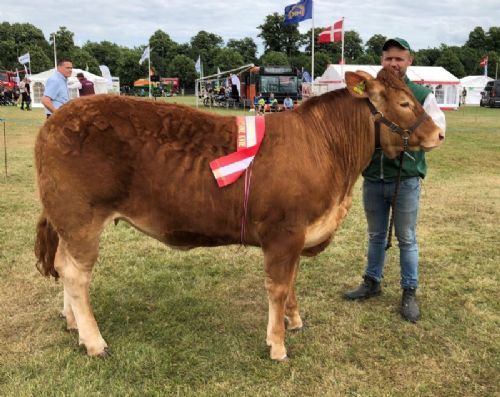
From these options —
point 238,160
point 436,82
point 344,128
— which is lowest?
point 238,160

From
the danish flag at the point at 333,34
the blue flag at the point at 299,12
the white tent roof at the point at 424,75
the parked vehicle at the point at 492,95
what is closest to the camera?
the blue flag at the point at 299,12

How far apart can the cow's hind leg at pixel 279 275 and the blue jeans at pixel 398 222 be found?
118 cm

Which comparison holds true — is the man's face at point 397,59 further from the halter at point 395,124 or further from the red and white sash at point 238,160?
the red and white sash at point 238,160

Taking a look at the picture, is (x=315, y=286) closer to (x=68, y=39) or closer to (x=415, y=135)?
(x=415, y=135)

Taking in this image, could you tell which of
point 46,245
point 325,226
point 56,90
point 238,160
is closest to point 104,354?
point 46,245

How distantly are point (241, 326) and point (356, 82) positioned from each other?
2.19 metres

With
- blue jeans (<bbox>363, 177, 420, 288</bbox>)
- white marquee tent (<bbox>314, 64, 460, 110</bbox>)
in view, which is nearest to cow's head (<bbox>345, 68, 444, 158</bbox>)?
blue jeans (<bbox>363, 177, 420, 288</bbox>)

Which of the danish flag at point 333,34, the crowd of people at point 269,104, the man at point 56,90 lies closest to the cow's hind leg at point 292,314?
the man at point 56,90

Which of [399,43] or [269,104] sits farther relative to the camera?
[269,104]

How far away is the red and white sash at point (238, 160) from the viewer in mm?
3143

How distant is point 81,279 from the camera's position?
11.1ft

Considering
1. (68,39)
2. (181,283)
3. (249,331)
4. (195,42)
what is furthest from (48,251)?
(195,42)

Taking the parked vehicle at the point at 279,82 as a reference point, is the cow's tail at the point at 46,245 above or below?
below

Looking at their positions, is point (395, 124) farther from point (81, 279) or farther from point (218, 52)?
point (218, 52)
